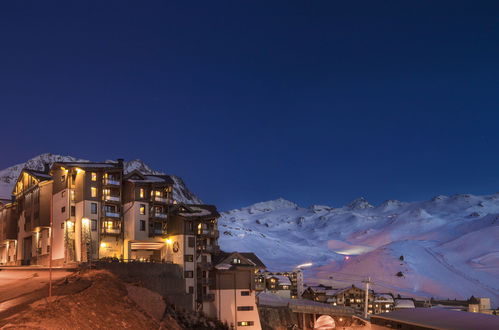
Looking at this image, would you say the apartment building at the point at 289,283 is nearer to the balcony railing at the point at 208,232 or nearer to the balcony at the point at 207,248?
the balcony railing at the point at 208,232

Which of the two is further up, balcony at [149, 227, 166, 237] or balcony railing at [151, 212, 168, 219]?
balcony railing at [151, 212, 168, 219]

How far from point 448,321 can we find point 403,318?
431 cm

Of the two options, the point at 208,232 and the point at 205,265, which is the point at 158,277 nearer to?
the point at 205,265

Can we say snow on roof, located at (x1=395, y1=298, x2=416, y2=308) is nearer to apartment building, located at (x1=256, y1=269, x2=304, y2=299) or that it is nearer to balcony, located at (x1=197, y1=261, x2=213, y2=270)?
apartment building, located at (x1=256, y1=269, x2=304, y2=299)

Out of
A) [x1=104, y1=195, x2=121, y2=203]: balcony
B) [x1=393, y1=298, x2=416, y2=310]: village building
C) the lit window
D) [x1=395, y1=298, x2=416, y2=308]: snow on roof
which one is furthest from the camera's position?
[x1=395, y1=298, x2=416, y2=308]: snow on roof

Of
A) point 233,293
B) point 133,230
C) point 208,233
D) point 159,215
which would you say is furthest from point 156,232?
point 233,293

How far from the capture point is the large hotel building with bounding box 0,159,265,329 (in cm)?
5412

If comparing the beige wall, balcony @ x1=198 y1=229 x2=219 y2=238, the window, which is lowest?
the window

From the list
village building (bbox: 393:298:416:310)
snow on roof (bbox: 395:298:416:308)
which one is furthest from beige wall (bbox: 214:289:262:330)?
snow on roof (bbox: 395:298:416:308)

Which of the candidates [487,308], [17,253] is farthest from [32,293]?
[487,308]

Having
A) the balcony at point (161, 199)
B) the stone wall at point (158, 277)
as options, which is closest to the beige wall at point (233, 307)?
the stone wall at point (158, 277)

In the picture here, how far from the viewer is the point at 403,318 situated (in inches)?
1570

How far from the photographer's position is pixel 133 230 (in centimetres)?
5556

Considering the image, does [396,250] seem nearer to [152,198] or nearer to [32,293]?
[152,198]
